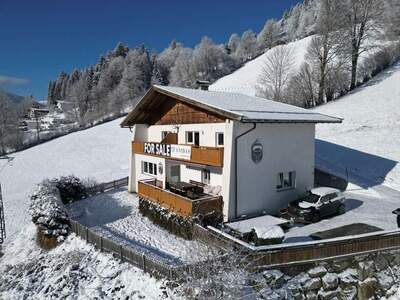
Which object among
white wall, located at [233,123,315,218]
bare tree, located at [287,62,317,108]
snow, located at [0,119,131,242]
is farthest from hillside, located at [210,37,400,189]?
snow, located at [0,119,131,242]

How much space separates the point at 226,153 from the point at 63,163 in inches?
1271

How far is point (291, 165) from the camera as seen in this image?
20.5 meters

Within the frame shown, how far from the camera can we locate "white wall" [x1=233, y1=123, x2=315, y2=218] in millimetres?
17906

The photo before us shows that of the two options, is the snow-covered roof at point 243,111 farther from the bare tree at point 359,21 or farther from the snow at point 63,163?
the bare tree at point 359,21

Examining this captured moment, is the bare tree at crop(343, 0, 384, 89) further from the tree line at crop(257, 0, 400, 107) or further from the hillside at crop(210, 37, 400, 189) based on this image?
the hillside at crop(210, 37, 400, 189)

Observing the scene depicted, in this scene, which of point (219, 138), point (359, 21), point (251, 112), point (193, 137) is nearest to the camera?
point (251, 112)

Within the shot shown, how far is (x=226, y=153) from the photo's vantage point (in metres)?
17.4

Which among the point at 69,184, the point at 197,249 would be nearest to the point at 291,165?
the point at 197,249

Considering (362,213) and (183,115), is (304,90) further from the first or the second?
(362,213)

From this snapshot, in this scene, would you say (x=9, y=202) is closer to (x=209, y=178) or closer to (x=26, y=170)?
(x=26, y=170)

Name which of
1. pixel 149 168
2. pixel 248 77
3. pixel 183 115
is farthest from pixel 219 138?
pixel 248 77

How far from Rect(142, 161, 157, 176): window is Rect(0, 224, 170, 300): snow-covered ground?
7929 mm

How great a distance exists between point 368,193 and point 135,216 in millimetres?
16023

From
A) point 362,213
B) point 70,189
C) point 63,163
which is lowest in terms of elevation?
point 63,163
